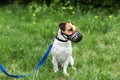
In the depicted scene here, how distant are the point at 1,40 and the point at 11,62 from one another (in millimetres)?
644

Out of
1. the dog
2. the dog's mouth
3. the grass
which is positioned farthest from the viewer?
the grass

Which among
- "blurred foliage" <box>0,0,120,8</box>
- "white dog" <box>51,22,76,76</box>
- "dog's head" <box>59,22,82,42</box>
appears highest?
"dog's head" <box>59,22,82,42</box>

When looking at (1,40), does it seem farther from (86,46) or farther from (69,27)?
(69,27)

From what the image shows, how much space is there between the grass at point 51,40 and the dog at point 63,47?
108 millimetres

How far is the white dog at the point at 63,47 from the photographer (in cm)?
407

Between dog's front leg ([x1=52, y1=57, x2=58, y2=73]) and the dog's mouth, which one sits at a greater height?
the dog's mouth

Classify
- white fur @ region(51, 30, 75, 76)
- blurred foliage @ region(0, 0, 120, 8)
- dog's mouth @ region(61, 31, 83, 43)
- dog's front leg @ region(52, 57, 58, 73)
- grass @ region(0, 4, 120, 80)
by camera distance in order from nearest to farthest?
dog's mouth @ region(61, 31, 83, 43)
white fur @ region(51, 30, 75, 76)
dog's front leg @ region(52, 57, 58, 73)
grass @ region(0, 4, 120, 80)
blurred foliage @ region(0, 0, 120, 8)

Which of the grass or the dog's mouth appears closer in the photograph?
the dog's mouth

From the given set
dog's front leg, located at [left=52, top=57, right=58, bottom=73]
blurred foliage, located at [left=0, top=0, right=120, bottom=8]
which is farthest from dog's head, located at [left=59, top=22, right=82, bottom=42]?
blurred foliage, located at [left=0, top=0, right=120, bottom=8]

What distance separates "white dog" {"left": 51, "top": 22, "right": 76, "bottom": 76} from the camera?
4.07 metres

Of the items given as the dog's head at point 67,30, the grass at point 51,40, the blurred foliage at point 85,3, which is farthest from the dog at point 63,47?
the blurred foliage at point 85,3

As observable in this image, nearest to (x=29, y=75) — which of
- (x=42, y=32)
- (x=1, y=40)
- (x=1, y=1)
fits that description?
(x=1, y=40)

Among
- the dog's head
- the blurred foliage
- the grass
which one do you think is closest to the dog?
the dog's head

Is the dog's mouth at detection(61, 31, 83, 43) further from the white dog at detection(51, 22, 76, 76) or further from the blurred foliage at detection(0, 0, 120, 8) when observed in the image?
the blurred foliage at detection(0, 0, 120, 8)
